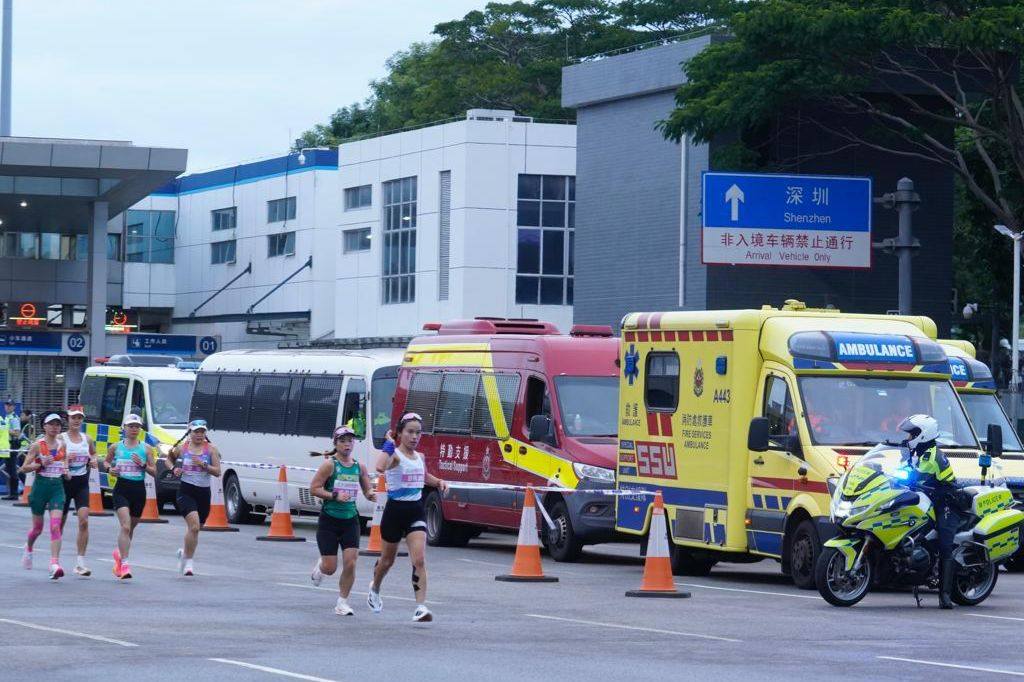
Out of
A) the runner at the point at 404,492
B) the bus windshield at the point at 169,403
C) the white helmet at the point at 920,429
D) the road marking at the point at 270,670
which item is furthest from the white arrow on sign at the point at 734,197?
the road marking at the point at 270,670

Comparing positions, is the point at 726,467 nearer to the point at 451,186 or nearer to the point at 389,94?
the point at 451,186

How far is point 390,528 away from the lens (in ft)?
51.1

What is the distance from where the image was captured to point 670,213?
4603cm

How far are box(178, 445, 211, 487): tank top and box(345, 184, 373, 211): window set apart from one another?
49.6m

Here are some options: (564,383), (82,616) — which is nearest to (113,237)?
(564,383)

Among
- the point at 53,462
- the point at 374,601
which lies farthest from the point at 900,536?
the point at 53,462

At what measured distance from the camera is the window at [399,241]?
6719 centimetres

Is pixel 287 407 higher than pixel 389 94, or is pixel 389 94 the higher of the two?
pixel 389 94

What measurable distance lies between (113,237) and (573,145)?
104 ft

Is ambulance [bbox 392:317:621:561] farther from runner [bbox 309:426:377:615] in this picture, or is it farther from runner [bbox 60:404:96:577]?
runner [bbox 309:426:377:615]

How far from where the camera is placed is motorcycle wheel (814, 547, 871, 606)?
675 inches

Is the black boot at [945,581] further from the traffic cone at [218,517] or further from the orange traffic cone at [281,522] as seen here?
the traffic cone at [218,517]

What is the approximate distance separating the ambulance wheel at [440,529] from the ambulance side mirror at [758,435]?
312 inches

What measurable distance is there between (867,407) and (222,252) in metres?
69.1
